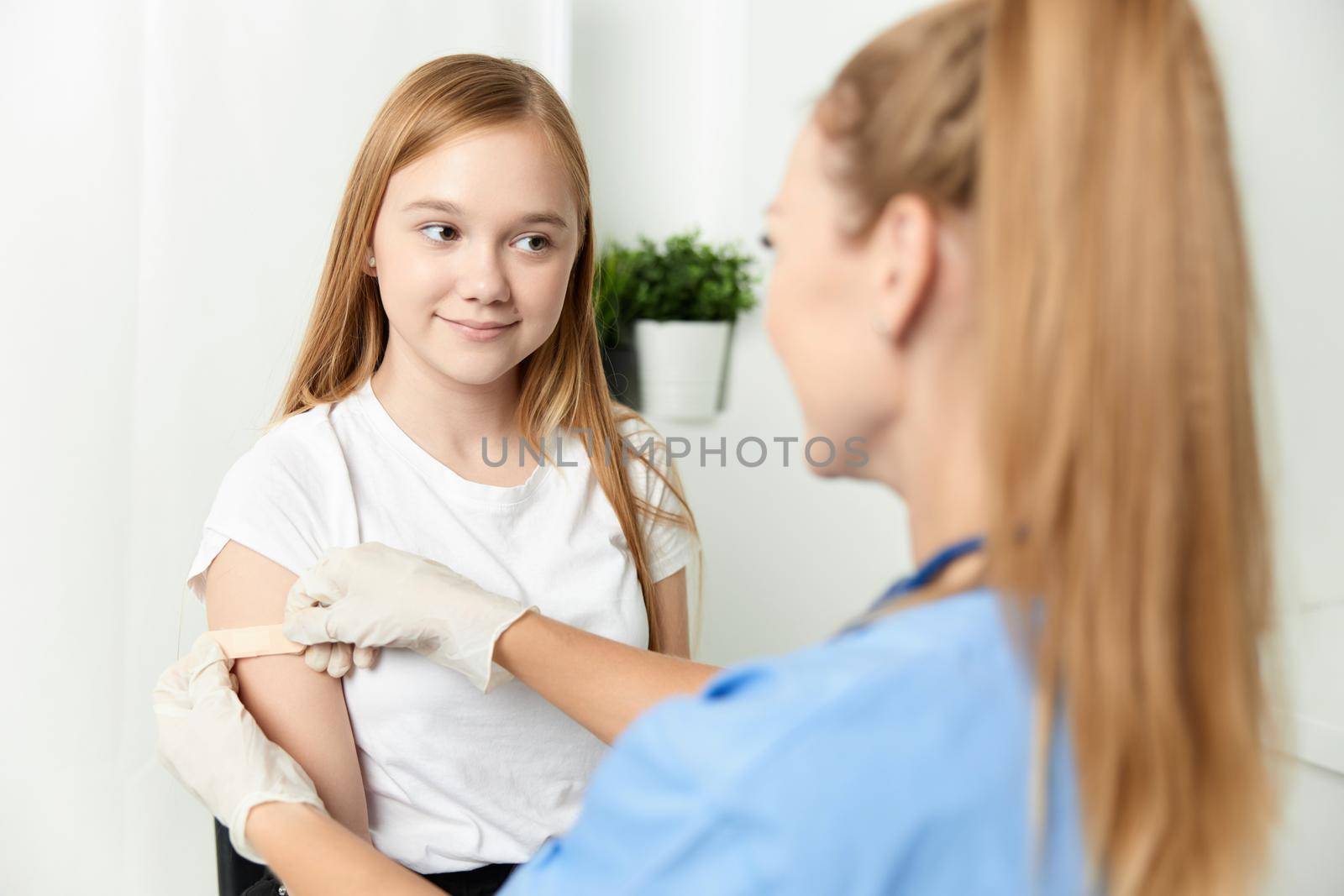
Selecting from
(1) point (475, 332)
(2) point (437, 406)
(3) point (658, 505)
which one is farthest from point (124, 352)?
(3) point (658, 505)

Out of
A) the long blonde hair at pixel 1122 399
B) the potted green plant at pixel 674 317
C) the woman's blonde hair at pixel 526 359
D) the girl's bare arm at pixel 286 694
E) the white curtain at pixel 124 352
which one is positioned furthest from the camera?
the potted green plant at pixel 674 317

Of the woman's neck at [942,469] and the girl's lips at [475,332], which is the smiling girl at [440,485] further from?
the woman's neck at [942,469]

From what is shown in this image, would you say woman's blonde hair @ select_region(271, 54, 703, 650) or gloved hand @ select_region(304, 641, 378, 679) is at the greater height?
woman's blonde hair @ select_region(271, 54, 703, 650)

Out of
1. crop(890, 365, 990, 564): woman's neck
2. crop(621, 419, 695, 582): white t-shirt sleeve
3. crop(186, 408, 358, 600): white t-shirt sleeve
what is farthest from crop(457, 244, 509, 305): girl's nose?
crop(890, 365, 990, 564): woman's neck

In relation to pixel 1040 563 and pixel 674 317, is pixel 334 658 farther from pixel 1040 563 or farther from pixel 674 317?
pixel 674 317

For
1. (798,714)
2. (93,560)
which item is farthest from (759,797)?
(93,560)

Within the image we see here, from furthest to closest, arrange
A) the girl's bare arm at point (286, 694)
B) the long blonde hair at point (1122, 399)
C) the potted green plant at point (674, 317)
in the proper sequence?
the potted green plant at point (674, 317) < the girl's bare arm at point (286, 694) < the long blonde hair at point (1122, 399)

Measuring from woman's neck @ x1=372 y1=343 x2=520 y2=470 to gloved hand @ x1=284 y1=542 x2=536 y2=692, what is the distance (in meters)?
0.24

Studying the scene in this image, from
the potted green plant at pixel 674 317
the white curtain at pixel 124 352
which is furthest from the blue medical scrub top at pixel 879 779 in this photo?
the potted green plant at pixel 674 317

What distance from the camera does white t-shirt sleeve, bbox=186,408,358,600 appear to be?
45.7 inches

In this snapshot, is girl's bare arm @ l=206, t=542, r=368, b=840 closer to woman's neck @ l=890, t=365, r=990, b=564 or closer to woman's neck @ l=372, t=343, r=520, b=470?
woman's neck @ l=372, t=343, r=520, b=470

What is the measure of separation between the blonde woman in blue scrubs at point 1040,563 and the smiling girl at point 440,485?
616 mm

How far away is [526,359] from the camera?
1.43 meters

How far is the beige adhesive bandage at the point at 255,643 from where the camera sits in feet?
3.68
